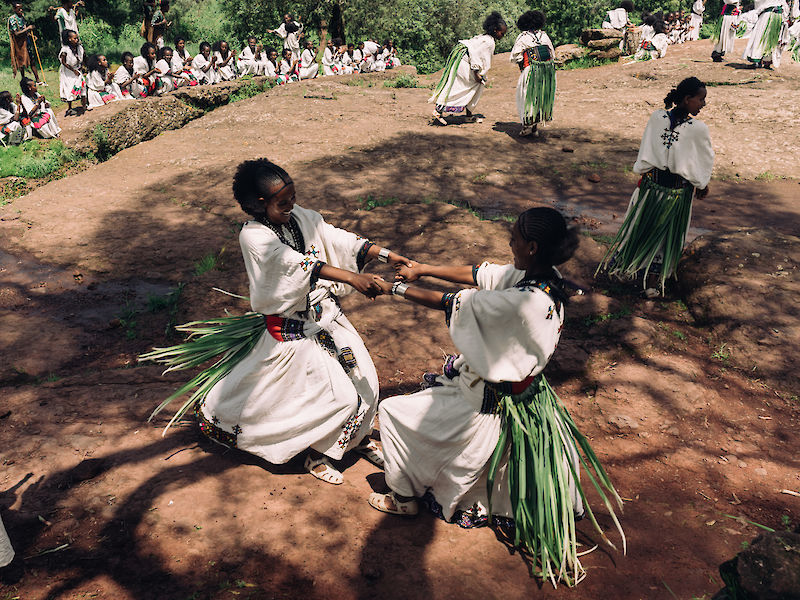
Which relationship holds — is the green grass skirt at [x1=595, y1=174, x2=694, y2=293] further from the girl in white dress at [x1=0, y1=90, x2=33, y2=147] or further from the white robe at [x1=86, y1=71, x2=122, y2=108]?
the white robe at [x1=86, y1=71, x2=122, y2=108]

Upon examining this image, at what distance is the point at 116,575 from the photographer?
244 cm

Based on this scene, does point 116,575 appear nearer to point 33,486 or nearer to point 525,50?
point 33,486

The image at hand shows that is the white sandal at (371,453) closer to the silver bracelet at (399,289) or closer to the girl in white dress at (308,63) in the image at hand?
the silver bracelet at (399,289)

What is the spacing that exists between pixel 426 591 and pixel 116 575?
1333 millimetres

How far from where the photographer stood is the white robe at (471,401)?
8.32 feet

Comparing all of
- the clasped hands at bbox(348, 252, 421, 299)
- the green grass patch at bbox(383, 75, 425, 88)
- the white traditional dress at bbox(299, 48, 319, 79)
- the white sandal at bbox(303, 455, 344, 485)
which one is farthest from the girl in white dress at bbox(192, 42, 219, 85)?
the white sandal at bbox(303, 455, 344, 485)

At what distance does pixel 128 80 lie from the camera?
1328 centimetres

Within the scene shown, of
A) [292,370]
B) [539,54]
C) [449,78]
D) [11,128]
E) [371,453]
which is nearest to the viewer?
[292,370]

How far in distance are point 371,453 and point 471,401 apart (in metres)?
1.10

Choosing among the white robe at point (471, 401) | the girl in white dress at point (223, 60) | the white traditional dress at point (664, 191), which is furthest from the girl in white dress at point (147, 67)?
the white robe at point (471, 401)

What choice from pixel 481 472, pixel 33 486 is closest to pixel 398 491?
pixel 481 472

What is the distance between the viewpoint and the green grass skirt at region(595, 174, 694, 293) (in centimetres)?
535

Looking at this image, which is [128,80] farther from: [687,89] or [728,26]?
[728,26]

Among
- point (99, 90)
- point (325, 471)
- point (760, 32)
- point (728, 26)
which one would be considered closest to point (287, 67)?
point (99, 90)
